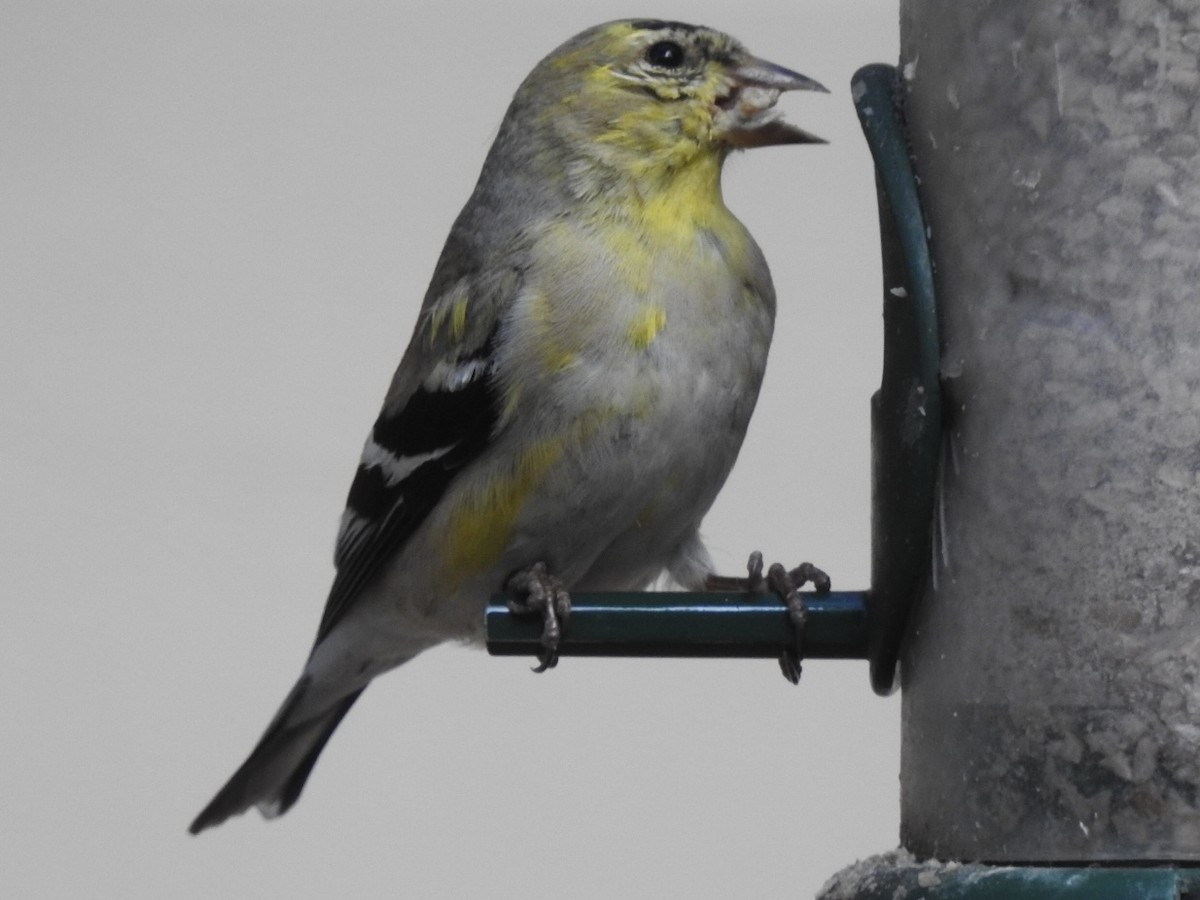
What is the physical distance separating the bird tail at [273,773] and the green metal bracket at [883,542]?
1.75m

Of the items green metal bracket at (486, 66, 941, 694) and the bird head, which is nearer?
green metal bracket at (486, 66, 941, 694)

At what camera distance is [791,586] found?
274 cm

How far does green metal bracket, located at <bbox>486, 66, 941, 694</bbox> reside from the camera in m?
2.38

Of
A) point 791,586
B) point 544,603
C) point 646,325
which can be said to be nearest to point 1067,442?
point 791,586

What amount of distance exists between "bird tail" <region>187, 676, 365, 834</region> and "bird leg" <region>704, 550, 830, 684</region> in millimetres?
1607

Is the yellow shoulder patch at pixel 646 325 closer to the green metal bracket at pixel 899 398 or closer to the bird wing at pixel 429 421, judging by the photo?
the bird wing at pixel 429 421

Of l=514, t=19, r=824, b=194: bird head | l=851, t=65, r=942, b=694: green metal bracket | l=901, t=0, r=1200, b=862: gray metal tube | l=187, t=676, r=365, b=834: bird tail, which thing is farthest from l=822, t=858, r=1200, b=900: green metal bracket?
l=187, t=676, r=365, b=834: bird tail

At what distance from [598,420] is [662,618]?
2.11 ft

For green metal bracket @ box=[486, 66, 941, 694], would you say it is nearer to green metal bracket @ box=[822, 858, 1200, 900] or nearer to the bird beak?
green metal bracket @ box=[822, 858, 1200, 900]

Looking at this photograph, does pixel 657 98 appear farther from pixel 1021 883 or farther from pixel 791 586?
pixel 1021 883

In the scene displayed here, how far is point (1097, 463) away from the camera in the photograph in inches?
85.3

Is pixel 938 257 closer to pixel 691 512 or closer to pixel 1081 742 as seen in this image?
pixel 1081 742

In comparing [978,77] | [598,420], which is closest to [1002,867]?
[978,77]

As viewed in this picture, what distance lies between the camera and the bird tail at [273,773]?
14.3 feet
